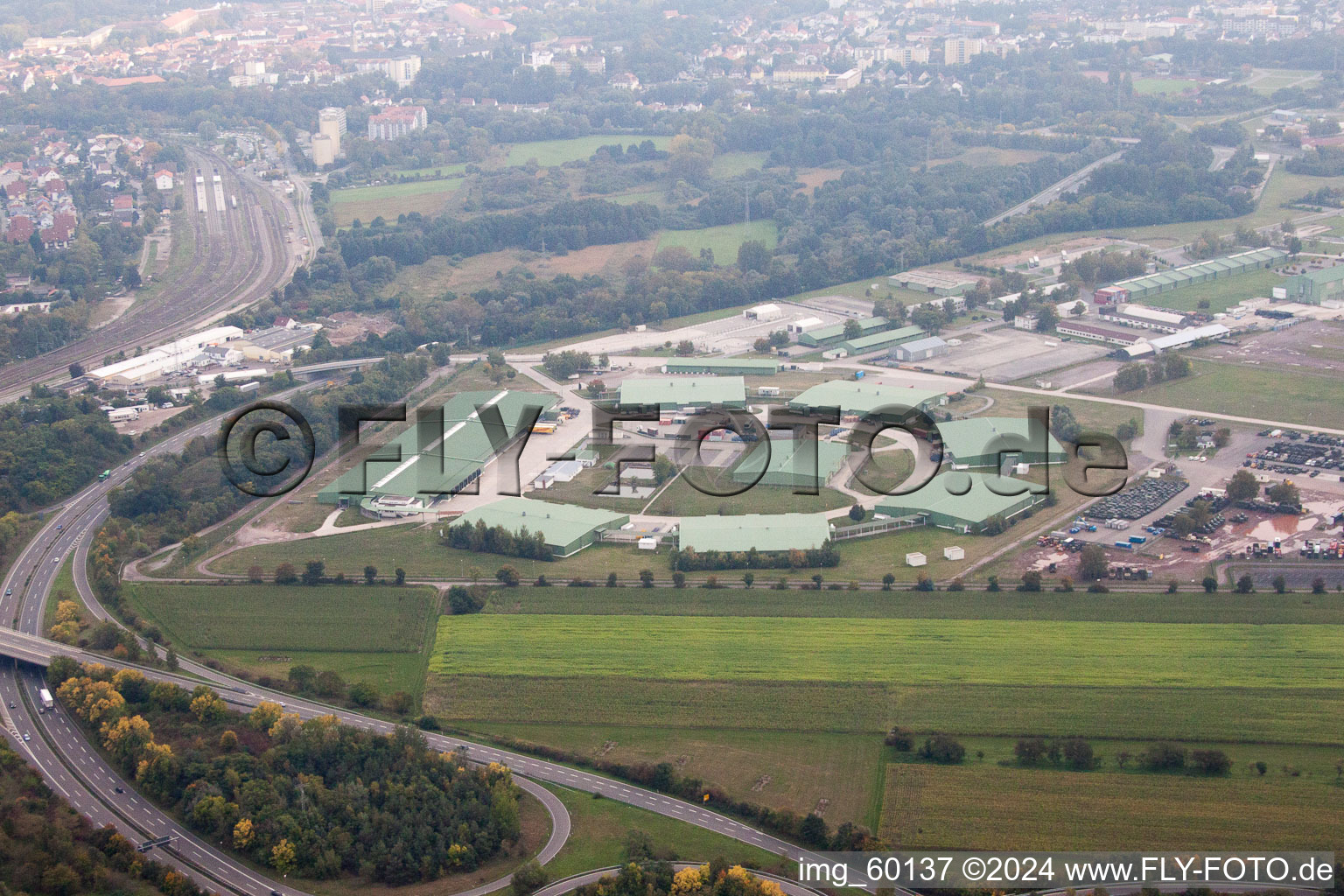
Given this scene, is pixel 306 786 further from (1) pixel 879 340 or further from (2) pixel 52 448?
(1) pixel 879 340

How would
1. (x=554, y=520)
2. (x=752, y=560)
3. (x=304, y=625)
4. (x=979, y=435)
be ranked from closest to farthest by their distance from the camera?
(x=304, y=625) → (x=752, y=560) → (x=554, y=520) → (x=979, y=435)

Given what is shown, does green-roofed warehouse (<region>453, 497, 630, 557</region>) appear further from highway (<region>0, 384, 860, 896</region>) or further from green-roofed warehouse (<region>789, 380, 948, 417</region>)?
green-roofed warehouse (<region>789, 380, 948, 417</region>)

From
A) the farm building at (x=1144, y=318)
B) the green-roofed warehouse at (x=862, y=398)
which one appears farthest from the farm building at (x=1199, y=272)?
the green-roofed warehouse at (x=862, y=398)

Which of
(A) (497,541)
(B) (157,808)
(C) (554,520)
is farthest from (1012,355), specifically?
(B) (157,808)

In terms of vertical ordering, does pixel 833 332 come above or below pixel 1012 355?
above

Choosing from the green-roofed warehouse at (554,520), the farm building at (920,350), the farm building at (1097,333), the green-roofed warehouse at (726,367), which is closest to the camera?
the green-roofed warehouse at (554,520)

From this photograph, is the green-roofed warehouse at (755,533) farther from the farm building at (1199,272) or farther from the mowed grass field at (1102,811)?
the farm building at (1199,272)

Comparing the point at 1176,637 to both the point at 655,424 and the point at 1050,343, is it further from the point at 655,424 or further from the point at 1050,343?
the point at 1050,343

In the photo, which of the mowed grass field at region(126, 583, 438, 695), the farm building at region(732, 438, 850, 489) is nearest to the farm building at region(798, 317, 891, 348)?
the farm building at region(732, 438, 850, 489)
